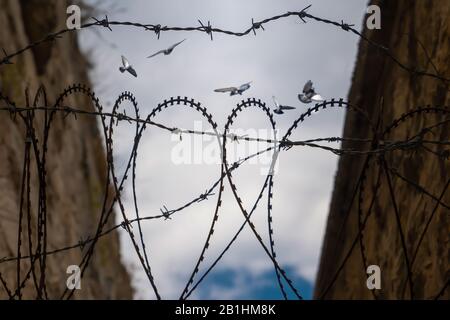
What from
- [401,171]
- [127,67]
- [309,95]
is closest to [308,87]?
[309,95]

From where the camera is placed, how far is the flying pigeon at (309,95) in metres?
3.35

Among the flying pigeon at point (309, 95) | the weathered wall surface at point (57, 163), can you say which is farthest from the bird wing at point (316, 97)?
the weathered wall surface at point (57, 163)

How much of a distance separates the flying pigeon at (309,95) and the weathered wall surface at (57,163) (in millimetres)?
3202

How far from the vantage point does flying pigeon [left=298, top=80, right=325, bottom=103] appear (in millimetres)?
3352

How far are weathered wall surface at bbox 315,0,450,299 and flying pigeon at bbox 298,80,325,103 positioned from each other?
77 centimetres

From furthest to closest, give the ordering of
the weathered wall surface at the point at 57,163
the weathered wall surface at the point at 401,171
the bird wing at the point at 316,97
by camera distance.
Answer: the weathered wall surface at the point at 57,163 → the weathered wall surface at the point at 401,171 → the bird wing at the point at 316,97

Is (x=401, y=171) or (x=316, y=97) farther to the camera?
(x=401, y=171)

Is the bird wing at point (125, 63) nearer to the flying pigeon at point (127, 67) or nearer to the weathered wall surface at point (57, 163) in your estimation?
the flying pigeon at point (127, 67)

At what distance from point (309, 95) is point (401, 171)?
289 centimetres

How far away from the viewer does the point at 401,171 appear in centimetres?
603

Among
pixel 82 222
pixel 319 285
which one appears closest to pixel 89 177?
pixel 82 222

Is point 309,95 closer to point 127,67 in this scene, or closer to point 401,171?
point 127,67

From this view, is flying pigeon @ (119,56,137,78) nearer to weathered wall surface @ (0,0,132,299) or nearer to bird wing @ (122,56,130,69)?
bird wing @ (122,56,130,69)
